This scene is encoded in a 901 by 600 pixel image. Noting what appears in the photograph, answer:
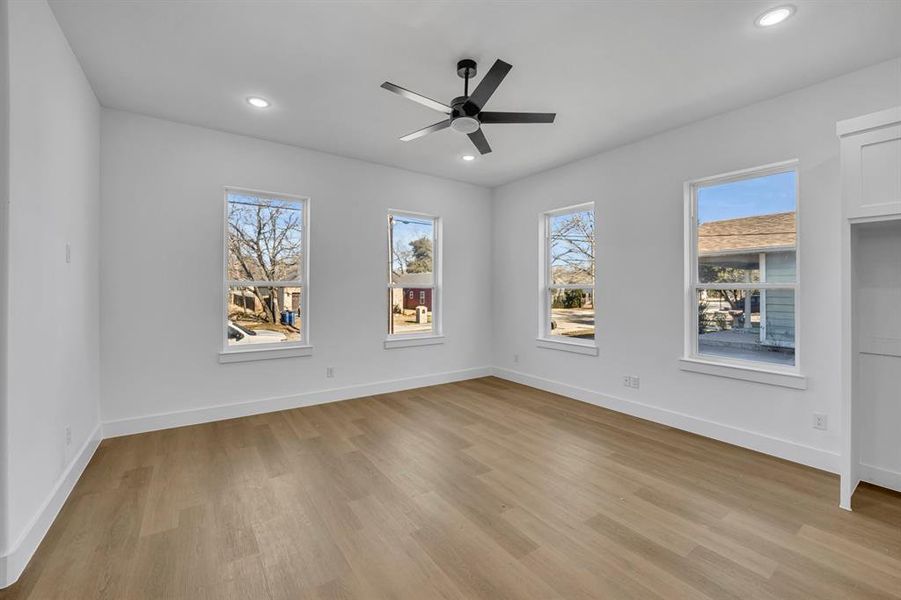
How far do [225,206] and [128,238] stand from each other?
2.82 ft

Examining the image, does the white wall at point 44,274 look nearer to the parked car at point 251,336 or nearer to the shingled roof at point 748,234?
the parked car at point 251,336

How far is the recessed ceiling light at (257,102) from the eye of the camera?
320 centimetres

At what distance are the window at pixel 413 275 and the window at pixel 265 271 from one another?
44.9 inches

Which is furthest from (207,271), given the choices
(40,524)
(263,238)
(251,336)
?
(40,524)

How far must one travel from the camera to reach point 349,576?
69.9 inches

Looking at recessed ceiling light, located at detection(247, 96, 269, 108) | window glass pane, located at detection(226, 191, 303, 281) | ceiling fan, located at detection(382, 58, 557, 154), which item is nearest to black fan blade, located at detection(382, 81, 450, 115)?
ceiling fan, located at detection(382, 58, 557, 154)

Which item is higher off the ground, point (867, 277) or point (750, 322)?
point (867, 277)

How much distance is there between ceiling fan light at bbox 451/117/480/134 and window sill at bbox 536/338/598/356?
2.91 metres

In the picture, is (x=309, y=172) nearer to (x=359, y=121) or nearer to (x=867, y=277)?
(x=359, y=121)

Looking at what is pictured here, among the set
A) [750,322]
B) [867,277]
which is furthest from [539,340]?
[867,277]

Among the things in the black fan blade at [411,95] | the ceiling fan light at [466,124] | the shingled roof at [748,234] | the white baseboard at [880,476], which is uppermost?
the black fan blade at [411,95]

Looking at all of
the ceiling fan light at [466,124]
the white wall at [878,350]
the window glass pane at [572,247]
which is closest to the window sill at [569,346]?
the window glass pane at [572,247]

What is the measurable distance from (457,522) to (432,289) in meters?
3.59

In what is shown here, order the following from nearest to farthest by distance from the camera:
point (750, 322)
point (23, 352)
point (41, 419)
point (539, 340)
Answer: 1. point (23, 352)
2. point (41, 419)
3. point (750, 322)
4. point (539, 340)
